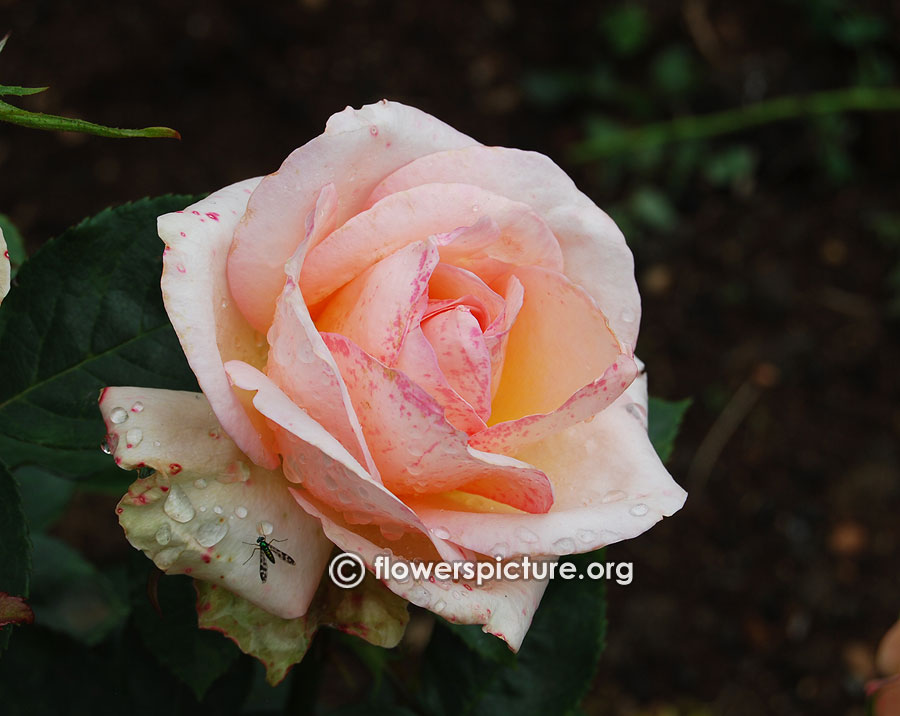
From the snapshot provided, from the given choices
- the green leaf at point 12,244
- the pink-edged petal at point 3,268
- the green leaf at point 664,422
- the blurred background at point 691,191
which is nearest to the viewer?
the pink-edged petal at point 3,268

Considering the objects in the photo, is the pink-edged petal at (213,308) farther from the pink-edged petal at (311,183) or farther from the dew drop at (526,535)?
the dew drop at (526,535)

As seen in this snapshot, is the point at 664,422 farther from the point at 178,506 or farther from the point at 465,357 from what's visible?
the point at 178,506

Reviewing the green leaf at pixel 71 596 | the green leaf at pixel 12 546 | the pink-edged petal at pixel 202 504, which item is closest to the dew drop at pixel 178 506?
the pink-edged petal at pixel 202 504

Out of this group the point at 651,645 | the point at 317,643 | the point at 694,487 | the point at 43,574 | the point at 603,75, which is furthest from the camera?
the point at 603,75

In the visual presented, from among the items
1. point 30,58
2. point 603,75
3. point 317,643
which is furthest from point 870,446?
→ point 30,58

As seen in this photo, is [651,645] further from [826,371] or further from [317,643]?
[317,643]

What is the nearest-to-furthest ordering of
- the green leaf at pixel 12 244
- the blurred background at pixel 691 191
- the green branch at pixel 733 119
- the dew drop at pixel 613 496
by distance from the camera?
the dew drop at pixel 613 496
the green leaf at pixel 12 244
the blurred background at pixel 691 191
the green branch at pixel 733 119

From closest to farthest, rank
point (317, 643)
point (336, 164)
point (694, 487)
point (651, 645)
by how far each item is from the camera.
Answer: point (336, 164), point (317, 643), point (651, 645), point (694, 487)

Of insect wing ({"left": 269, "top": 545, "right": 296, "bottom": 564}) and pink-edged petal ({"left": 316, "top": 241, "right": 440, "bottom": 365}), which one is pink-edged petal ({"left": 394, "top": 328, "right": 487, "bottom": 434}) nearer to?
pink-edged petal ({"left": 316, "top": 241, "right": 440, "bottom": 365})
